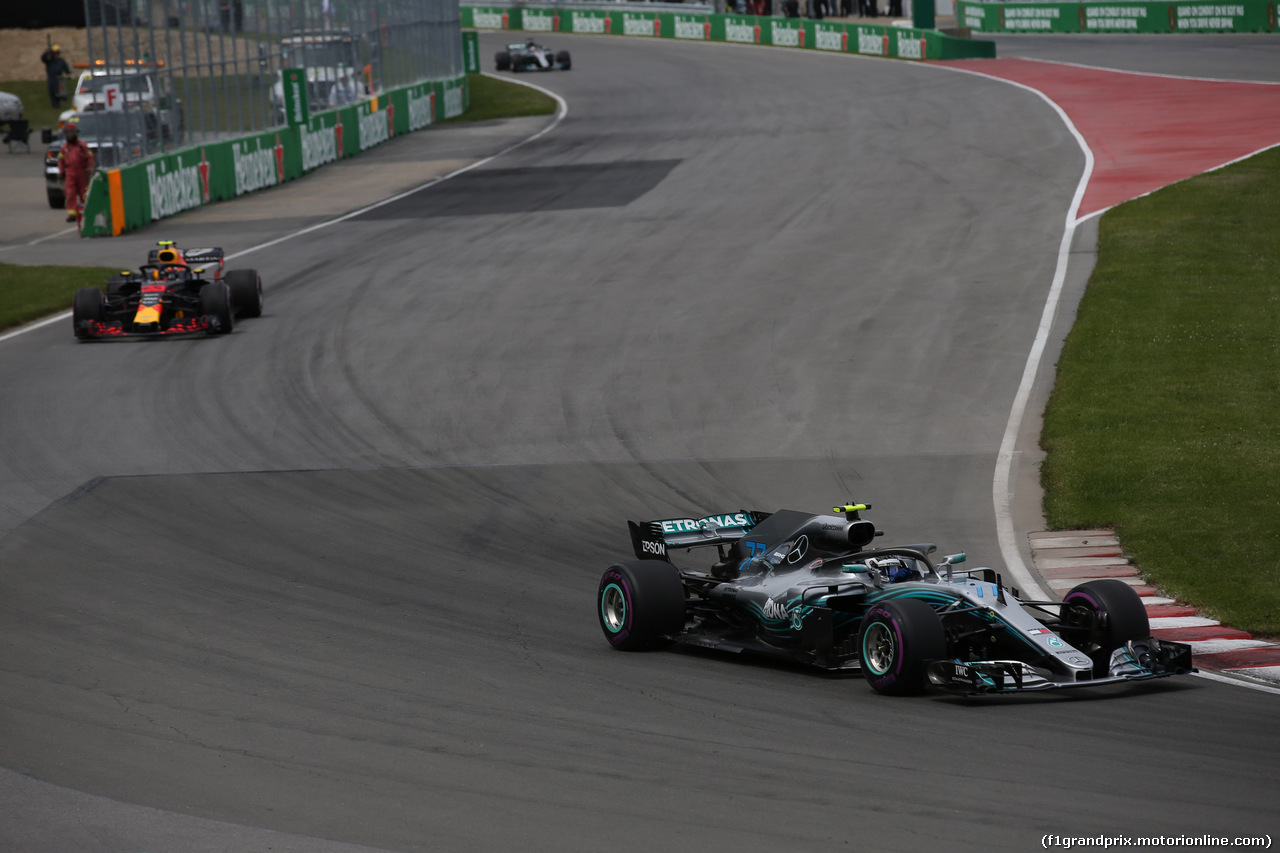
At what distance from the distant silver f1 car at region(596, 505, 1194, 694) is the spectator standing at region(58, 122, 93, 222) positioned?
28145 mm

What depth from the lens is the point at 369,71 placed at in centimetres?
4819

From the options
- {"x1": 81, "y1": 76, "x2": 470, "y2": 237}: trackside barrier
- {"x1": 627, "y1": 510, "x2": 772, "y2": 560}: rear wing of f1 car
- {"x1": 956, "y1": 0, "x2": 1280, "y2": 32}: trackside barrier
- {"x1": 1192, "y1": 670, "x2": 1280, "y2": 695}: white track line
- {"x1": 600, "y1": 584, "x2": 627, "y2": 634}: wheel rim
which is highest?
{"x1": 956, "y1": 0, "x2": 1280, "y2": 32}: trackside barrier

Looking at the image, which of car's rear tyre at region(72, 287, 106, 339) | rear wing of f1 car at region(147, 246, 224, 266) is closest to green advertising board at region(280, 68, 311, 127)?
rear wing of f1 car at region(147, 246, 224, 266)

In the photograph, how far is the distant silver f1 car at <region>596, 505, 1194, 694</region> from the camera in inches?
345

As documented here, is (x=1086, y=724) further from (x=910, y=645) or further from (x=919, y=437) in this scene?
(x=919, y=437)

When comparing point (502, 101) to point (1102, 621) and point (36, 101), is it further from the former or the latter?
point (1102, 621)

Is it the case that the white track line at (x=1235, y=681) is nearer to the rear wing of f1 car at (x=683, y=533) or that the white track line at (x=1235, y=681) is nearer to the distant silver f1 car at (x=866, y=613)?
the distant silver f1 car at (x=866, y=613)

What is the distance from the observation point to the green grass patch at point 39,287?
82.5 ft

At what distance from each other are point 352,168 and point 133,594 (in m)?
32.6

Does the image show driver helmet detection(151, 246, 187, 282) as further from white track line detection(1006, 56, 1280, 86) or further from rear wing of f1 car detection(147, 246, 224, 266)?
white track line detection(1006, 56, 1280, 86)

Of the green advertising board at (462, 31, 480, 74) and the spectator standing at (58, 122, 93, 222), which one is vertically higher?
the green advertising board at (462, 31, 480, 74)

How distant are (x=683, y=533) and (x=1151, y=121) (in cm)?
3133

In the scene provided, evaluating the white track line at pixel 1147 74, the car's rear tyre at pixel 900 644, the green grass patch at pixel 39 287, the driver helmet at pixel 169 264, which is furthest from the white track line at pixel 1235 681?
the white track line at pixel 1147 74

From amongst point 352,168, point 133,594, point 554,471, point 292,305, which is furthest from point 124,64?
point 133,594
